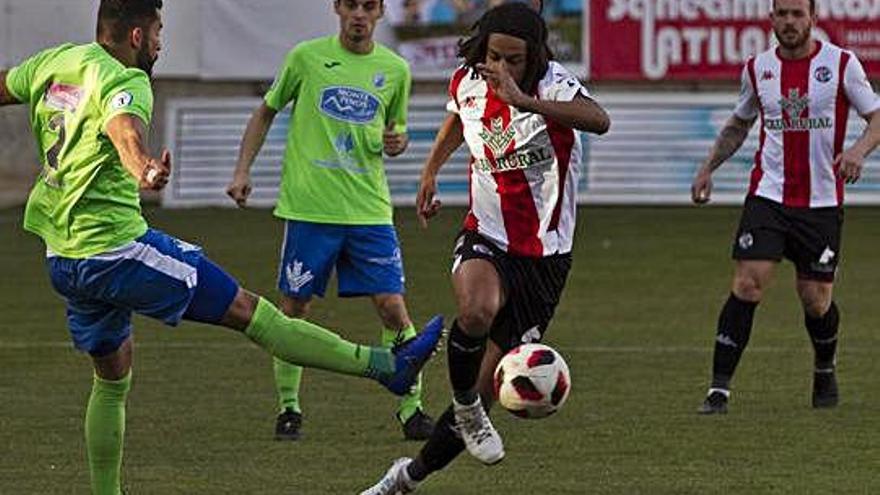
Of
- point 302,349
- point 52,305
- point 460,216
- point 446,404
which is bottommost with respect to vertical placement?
point 460,216

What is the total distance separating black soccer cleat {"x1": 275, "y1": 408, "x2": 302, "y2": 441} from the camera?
38.1 feet

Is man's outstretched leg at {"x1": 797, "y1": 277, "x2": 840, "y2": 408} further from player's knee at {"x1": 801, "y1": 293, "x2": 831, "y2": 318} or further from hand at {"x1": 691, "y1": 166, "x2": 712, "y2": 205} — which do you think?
hand at {"x1": 691, "y1": 166, "x2": 712, "y2": 205}

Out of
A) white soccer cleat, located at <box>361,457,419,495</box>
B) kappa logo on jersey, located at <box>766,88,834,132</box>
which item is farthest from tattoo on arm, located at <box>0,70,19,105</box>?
kappa logo on jersey, located at <box>766,88,834,132</box>

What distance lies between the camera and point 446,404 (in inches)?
507

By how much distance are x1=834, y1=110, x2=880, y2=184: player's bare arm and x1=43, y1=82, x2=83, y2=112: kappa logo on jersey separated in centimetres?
439

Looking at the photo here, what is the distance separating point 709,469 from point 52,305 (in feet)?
28.7

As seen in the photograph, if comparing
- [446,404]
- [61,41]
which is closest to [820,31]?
[61,41]

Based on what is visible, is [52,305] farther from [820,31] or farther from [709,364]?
[820,31]

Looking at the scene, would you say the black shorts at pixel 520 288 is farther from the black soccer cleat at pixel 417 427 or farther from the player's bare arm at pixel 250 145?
the player's bare arm at pixel 250 145

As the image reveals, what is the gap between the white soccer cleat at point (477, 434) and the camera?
9.33 metres

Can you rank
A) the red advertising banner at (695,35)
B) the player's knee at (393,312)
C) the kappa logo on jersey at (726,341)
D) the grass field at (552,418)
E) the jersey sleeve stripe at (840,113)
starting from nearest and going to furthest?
the grass field at (552,418) < the player's knee at (393,312) < the jersey sleeve stripe at (840,113) < the kappa logo on jersey at (726,341) < the red advertising banner at (695,35)

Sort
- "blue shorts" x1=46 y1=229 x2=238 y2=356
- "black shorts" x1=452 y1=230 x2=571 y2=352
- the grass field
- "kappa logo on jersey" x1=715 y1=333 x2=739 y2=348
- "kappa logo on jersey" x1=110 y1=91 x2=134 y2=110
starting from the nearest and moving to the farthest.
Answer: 1. "kappa logo on jersey" x1=110 y1=91 x2=134 y2=110
2. "blue shorts" x1=46 y1=229 x2=238 y2=356
3. "black shorts" x1=452 y1=230 x2=571 y2=352
4. the grass field
5. "kappa logo on jersey" x1=715 y1=333 x2=739 y2=348

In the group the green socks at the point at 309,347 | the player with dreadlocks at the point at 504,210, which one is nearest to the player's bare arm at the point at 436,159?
the player with dreadlocks at the point at 504,210

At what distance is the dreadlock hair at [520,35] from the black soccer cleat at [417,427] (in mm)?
2385
